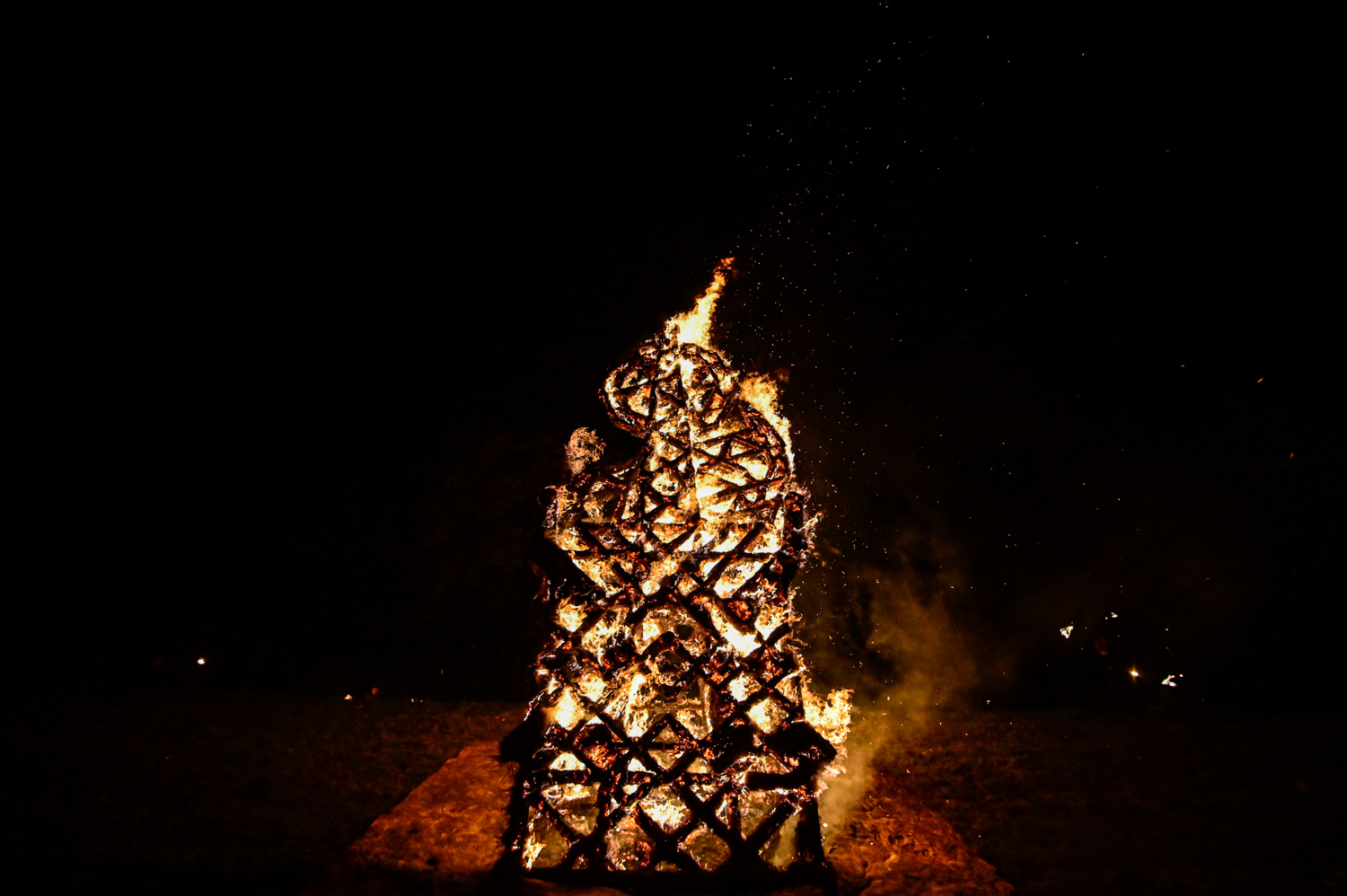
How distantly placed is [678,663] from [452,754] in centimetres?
150

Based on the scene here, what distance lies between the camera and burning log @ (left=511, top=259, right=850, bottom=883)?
1687 mm

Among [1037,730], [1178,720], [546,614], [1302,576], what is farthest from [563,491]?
[1302,576]

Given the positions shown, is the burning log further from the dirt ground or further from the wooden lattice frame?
the dirt ground

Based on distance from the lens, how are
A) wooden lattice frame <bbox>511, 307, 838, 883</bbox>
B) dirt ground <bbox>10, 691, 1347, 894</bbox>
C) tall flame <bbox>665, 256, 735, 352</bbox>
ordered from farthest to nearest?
tall flame <bbox>665, 256, 735, 352</bbox> < dirt ground <bbox>10, 691, 1347, 894</bbox> < wooden lattice frame <bbox>511, 307, 838, 883</bbox>

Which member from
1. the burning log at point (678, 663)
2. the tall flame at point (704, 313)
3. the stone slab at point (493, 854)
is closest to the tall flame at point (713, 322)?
the tall flame at point (704, 313)

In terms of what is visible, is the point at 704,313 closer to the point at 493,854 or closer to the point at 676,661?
the point at 676,661

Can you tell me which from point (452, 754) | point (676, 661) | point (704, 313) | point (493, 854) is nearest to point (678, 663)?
point (676, 661)

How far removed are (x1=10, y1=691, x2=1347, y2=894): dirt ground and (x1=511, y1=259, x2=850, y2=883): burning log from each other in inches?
28.1

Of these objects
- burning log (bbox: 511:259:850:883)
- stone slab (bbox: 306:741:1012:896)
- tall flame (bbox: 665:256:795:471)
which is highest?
tall flame (bbox: 665:256:795:471)

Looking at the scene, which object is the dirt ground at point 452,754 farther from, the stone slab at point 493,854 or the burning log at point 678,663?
the burning log at point 678,663

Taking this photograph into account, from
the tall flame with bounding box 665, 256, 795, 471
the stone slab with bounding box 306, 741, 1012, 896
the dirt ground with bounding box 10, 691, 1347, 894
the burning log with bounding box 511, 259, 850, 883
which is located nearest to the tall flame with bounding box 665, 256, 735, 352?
the tall flame with bounding box 665, 256, 795, 471

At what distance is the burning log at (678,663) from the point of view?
1.69 meters

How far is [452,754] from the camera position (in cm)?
283

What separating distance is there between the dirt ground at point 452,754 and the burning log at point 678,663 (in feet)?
2.34
